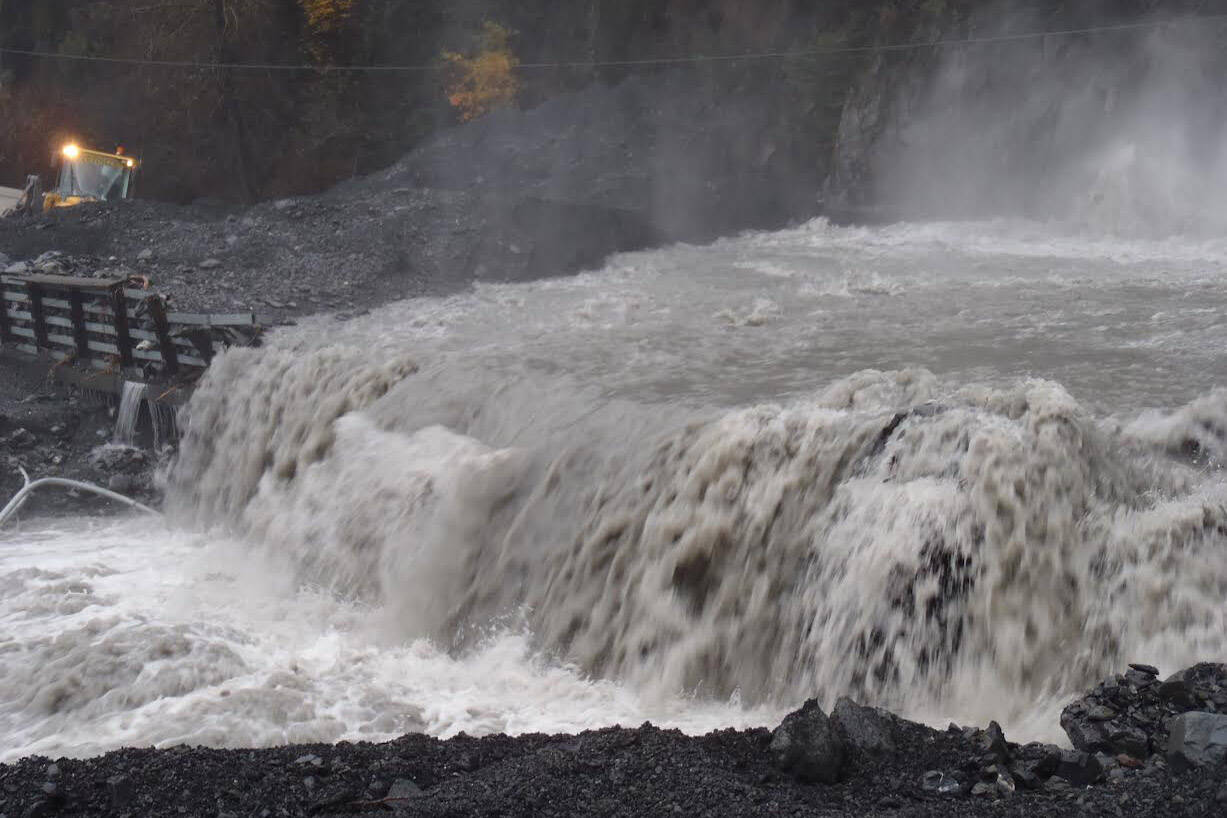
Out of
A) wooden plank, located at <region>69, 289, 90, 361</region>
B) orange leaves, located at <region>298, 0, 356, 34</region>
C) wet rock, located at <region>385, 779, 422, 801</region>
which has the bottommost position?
wet rock, located at <region>385, 779, 422, 801</region>

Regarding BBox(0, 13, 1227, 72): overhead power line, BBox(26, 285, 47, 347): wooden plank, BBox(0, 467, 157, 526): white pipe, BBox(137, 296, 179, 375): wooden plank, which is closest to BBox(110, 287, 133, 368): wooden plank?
BBox(137, 296, 179, 375): wooden plank

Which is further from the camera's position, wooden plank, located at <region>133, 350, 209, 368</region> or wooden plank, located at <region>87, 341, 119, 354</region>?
wooden plank, located at <region>87, 341, 119, 354</region>

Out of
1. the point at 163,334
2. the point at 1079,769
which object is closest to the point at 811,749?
the point at 1079,769

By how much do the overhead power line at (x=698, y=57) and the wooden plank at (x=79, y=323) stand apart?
1273 centimetres

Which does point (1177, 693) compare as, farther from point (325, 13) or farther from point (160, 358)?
point (325, 13)

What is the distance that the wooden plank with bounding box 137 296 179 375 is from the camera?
44.8 ft

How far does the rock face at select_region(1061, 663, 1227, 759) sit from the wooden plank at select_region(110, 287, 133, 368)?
12.5m

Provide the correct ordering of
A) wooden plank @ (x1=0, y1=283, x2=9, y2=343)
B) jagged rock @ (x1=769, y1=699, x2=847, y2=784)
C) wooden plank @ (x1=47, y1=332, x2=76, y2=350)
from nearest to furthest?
1. jagged rock @ (x1=769, y1=699, x2=847, y2=784)
2. wooden plank @ (x1=47, y1=332, x2=76, y2=350)
3. wooden plank @ (x1=0, y1=283, x2=9, y2=343)

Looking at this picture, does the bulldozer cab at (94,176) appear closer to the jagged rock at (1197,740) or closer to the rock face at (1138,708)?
the rock face at (1138,708)

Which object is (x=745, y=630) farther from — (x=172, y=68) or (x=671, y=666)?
(x=172, y=68)

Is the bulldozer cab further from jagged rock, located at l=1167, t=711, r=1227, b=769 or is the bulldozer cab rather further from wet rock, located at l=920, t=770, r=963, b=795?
jagged rock, located at l=1167, t=711, r=1227, b=769

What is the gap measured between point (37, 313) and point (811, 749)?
44.4 ft

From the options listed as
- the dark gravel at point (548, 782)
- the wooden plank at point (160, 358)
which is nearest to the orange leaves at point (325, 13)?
the wooden plank at point (160, 358)

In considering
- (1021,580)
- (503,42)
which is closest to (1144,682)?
(1021,580)
